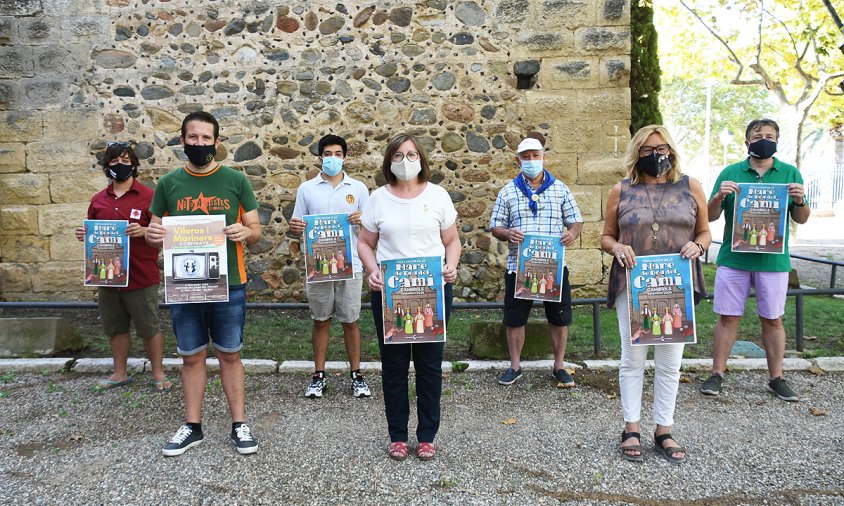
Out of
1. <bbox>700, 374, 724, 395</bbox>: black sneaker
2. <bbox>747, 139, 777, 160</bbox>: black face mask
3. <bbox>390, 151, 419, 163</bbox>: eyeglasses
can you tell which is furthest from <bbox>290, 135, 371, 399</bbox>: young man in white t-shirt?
<bbox>747, 139, 777, 160</bbox>: black face mask

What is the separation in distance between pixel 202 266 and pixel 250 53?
4.63 metres

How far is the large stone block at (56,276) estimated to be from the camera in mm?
7562

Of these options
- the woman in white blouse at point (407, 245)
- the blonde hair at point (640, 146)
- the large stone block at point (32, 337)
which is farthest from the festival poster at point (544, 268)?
the large stone block at point (32, 337)

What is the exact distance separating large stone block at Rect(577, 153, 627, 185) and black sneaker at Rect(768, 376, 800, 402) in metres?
3.30

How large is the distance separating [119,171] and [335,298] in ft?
6.09

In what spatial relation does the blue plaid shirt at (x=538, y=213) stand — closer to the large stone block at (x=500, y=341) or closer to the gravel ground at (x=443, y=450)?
the large stone block at (x=500, y=341)

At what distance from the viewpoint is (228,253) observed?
11.8ft

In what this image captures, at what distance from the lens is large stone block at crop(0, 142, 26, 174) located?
24.5 feet

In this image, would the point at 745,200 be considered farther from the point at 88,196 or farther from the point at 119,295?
the point at 88,196

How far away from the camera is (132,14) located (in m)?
7.32

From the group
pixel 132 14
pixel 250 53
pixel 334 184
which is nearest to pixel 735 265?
pixel 334 184

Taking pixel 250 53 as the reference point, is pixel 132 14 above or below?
above

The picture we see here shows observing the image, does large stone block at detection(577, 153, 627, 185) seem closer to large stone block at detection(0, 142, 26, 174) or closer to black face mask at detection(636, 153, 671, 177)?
black face mask at detection(636, 153, 671, 177)

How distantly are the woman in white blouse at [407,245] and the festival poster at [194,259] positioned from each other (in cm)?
83
